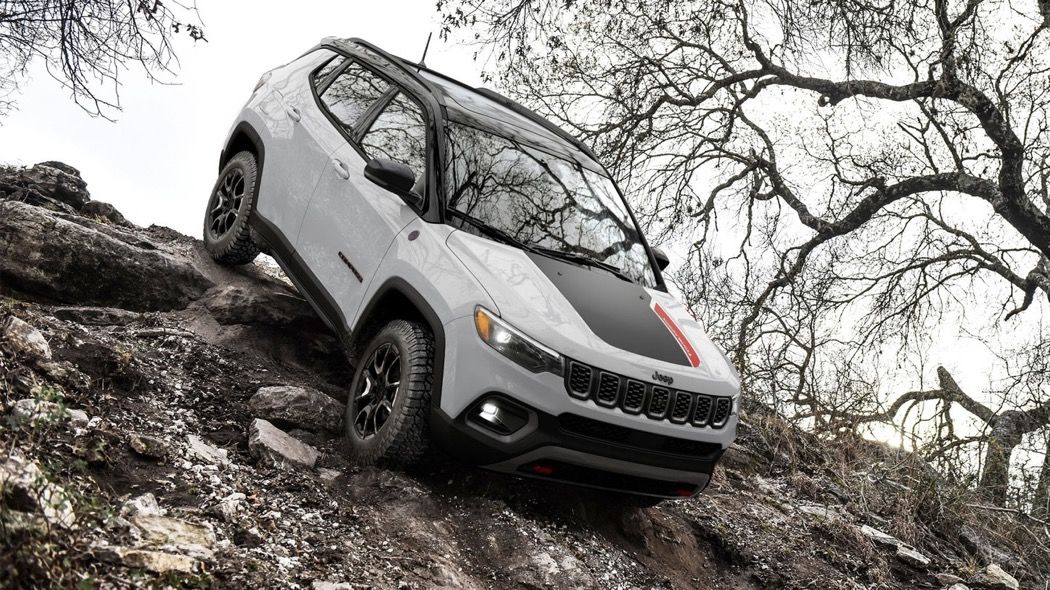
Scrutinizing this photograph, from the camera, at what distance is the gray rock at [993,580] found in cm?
639

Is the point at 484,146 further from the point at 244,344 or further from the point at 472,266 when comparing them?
the point at 244,344

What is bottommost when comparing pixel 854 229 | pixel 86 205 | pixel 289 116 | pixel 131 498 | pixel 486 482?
pixel 131 498

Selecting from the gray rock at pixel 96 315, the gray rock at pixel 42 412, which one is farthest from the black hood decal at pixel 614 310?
the gray rock at pixel 96 315

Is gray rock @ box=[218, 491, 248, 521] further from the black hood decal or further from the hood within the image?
the black hood decal

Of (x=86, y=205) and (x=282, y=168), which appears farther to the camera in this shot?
(x=86, y=205)

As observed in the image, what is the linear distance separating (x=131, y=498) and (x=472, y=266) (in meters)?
1.95

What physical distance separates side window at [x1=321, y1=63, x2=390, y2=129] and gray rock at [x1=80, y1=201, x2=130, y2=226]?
3227mm

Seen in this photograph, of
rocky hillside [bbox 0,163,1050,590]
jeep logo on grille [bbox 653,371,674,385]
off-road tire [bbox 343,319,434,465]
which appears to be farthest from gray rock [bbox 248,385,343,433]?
jeep logo on grille [bbox 653,371,674,385]

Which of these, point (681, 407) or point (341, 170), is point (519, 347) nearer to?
point (681, 407)

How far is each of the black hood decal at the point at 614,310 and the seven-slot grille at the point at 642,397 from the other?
21 centimetres

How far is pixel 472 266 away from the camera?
462 centimetres

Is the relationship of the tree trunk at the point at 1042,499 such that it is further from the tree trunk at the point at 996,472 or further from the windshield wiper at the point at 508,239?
the windshield wiper at the point at 508,239

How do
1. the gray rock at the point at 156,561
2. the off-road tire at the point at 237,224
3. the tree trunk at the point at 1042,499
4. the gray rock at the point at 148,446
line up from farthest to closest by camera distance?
the tree trunk at the point at 1042,499
the off-road tire at the point at 237,224
the gray rock at the point at 148,446
the gray rock at the point at 156,561

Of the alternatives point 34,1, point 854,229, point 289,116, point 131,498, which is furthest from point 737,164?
point 131,498
